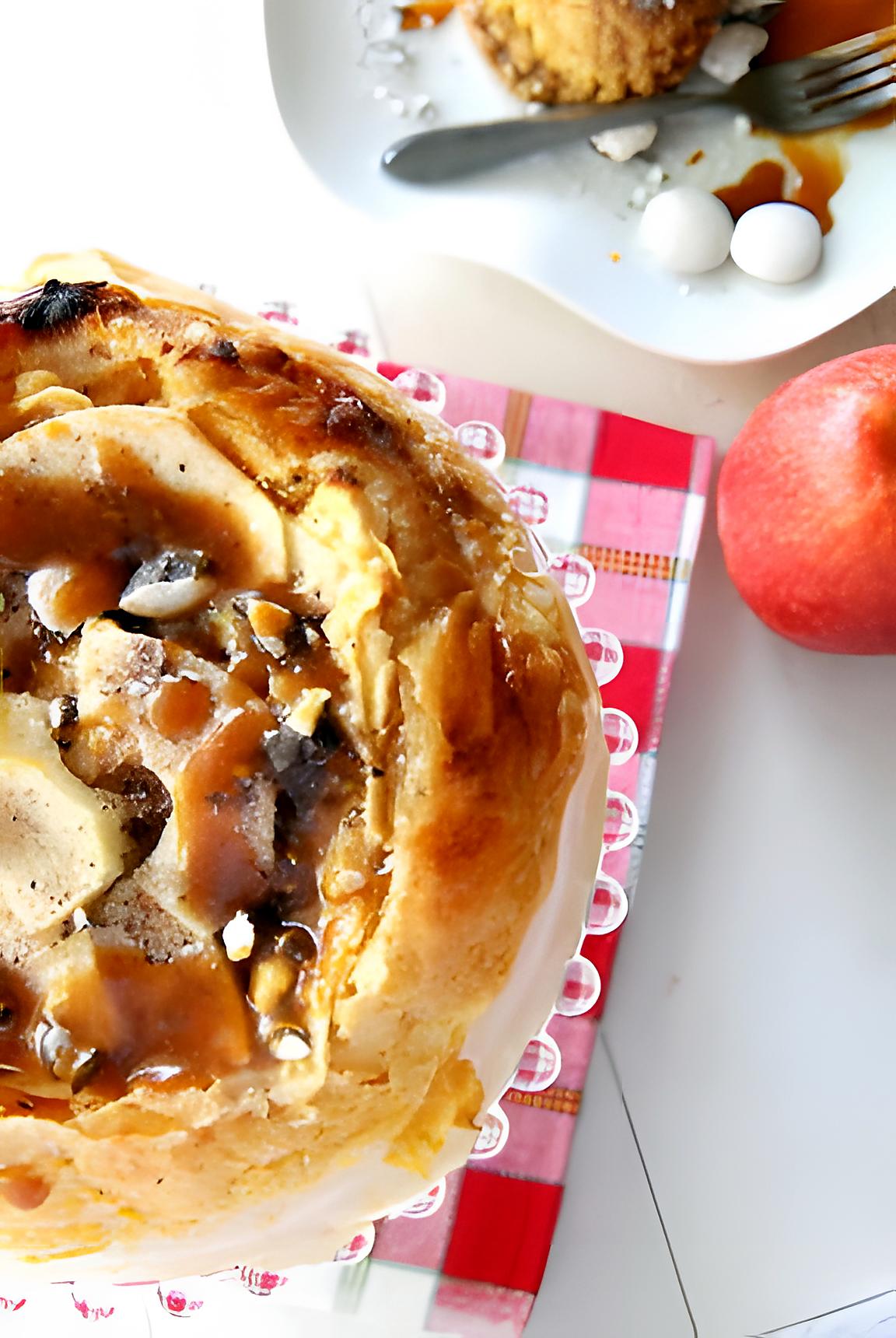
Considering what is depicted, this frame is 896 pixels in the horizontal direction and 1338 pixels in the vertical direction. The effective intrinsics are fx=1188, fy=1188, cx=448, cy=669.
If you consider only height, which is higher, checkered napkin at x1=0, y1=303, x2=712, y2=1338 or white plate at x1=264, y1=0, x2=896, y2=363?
white plate at x1=264, y1=0, x2=896, y2=363

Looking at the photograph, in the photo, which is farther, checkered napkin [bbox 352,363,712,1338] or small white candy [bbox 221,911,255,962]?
checkered napkin [bbox 352,363,712,1338]

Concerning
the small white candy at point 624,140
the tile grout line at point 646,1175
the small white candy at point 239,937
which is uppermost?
the small white candy at point 624,140

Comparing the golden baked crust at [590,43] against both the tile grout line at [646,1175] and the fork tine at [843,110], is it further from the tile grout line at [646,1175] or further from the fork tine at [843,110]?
the tile grout line at [646,1175]

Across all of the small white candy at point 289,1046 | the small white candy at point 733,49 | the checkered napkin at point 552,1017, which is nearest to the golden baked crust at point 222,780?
the small white candy at point 289,1046

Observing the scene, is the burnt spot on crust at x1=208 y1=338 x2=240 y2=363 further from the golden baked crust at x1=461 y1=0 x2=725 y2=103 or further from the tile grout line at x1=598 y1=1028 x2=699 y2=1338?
the tile grout line at x1=598 y1=1028 x2=699 y2=1338

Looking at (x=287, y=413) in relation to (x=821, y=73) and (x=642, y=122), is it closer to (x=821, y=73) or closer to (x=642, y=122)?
(x=642, y=122)

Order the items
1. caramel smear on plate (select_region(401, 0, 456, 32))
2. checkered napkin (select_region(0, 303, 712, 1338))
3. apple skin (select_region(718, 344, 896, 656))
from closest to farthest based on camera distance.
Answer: apple skin (select_region(718, 344, 896, 656)) → checkered napkin (select_region(0, 303, 712, 1338)) → caramel smear on plate (select_region(401, 0, 456, 32))

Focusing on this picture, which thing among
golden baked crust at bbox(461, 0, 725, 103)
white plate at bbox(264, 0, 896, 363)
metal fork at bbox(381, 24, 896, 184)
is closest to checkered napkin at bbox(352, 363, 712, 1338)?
white plate at bbox(264, 0, 896, 363)

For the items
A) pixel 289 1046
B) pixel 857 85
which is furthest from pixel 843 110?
pixel 289 1046
